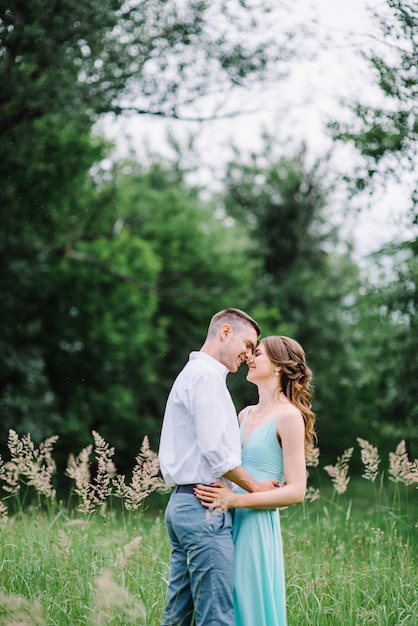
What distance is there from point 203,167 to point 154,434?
10884mm

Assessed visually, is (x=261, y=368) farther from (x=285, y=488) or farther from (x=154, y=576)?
(x=154, y=576)

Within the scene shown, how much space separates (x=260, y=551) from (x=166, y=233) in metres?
20.6

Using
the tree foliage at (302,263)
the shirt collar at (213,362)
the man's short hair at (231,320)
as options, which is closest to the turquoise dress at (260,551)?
the shirt collar at (213,362)

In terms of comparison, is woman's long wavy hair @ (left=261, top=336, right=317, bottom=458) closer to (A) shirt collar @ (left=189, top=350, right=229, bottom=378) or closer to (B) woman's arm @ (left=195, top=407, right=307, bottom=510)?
(B) woman's arm @ (left=195, top=407, right=307, bottom=510)

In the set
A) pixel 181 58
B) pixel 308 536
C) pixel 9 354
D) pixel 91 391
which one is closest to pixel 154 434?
pixel 91 391

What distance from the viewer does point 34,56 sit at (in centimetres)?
910

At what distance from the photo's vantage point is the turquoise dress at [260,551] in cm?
342

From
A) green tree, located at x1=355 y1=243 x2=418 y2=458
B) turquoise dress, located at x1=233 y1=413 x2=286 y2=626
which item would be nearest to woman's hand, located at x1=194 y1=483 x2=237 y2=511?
turquoise dress, located at x1=233 y1=413 x2=286 y2=626

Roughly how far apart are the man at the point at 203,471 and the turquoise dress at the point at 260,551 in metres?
0.13

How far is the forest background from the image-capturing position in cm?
859

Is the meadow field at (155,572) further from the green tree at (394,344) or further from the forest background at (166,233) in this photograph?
the green tree at (394,344)

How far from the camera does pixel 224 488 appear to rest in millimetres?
3346

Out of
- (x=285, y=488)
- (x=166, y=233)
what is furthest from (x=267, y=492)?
(x=166, y=233)

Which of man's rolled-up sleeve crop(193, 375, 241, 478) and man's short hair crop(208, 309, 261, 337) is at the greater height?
man's short hair crop(208, 309, 261, 337)
